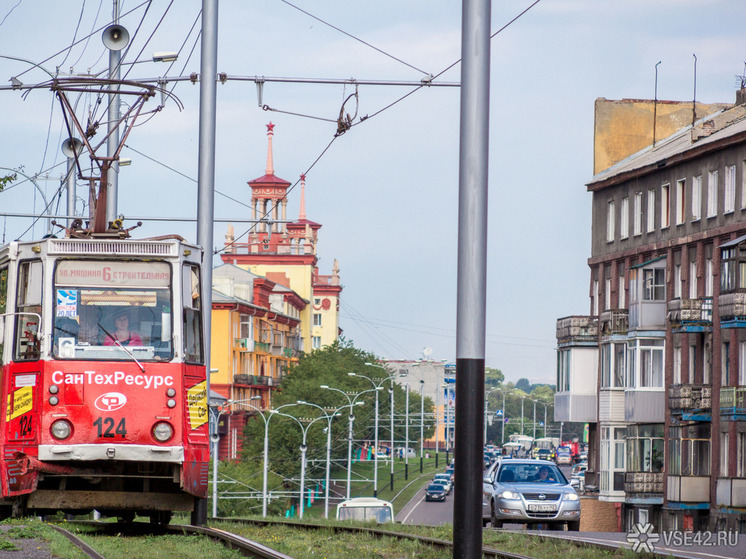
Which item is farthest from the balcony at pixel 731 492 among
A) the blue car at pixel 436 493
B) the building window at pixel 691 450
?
the blue car at pixel 436 493

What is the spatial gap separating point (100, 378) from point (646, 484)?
43.4m

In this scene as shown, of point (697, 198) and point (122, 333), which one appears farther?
point (697, 198)

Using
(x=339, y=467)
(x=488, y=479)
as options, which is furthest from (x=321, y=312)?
(x=488, y=479)

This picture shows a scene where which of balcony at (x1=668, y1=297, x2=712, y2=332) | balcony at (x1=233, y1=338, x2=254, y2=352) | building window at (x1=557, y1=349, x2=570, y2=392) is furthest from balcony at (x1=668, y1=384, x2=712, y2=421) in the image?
balcony at (x1=233, y1=338, x2=254, y2=352)

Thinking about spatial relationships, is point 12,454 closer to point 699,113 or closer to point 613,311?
point 613,311

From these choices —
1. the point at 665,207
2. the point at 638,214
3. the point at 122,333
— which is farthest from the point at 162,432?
the point at 638,214

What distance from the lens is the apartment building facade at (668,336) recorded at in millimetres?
52000

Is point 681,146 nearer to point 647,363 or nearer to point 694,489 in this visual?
point 647,363

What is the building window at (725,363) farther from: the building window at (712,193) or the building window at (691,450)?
the building window at (712,193)

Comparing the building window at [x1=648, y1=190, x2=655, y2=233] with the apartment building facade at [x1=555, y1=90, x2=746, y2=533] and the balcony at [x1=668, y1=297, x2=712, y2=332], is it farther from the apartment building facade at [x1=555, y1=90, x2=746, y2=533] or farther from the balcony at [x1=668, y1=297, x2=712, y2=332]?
the balcony at [x1=668, y1=297, x2=712, y2=332]

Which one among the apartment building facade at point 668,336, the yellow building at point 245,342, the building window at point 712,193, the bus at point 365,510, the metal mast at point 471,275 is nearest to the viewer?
the metal mast at point 471,275

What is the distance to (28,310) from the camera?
1711 centimetres

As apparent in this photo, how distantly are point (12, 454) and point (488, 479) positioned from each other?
45.9ft

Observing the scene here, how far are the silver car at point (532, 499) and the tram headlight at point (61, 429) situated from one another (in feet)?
40.2
